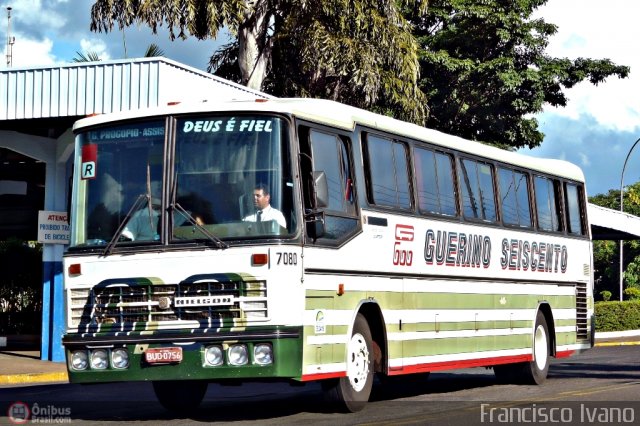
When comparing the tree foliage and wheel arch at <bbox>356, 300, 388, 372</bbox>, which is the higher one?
the tree foliage

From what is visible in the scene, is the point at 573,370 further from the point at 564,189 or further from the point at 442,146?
the point at 442,146

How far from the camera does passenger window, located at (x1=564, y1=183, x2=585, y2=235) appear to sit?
22.1 m

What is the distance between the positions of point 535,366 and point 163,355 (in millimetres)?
8833

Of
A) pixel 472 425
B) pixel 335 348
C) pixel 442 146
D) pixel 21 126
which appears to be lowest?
pixel 472 425

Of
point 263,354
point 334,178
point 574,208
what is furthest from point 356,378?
point 574,208

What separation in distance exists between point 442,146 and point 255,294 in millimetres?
5586

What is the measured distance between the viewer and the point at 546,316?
20859 mm

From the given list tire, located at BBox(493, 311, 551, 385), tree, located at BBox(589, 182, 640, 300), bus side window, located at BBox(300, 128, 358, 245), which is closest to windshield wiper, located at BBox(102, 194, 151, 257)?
bus side window, located at BBox(300, 128, 358, 245)

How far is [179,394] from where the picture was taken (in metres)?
14.9

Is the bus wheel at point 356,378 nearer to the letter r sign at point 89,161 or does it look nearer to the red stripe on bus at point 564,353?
the letter r sign at point 89,161

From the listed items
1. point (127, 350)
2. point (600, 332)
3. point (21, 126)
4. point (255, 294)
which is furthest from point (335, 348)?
point (600, 332)

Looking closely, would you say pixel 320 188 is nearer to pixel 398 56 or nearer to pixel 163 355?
pixel 163 355

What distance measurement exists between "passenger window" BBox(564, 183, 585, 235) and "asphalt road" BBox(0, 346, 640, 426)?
8.46ft

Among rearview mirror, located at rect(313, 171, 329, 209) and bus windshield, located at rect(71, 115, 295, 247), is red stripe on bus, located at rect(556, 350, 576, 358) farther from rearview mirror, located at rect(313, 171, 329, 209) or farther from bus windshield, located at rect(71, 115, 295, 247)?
bus windshield, located at rect(71, 115, 295, 247)
